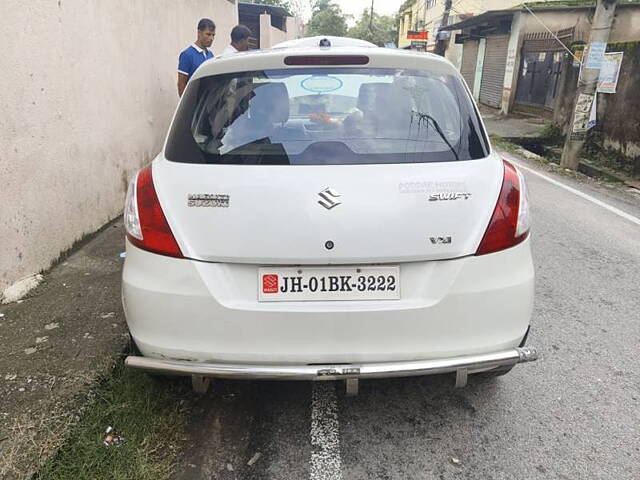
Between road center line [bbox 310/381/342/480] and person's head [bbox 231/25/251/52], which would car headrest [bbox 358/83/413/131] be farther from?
person's head [bbox 231/25/251/52]

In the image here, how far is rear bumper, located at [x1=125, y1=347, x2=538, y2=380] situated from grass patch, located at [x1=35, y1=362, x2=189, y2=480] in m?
0.44

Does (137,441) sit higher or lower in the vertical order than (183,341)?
lower

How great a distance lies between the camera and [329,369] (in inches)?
86.0

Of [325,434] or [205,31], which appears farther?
[205,31]

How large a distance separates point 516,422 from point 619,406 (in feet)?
1.97

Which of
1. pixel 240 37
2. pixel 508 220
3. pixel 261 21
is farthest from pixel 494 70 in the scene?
pixel 508 220

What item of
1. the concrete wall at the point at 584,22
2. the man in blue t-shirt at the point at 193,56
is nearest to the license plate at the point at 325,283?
the man in blue t-shirt at the point at 193,56

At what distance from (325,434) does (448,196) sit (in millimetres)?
1269

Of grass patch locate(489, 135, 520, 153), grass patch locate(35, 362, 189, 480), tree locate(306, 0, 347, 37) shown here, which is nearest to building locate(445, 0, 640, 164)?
grass patch locate(489, 135, 520, 153)

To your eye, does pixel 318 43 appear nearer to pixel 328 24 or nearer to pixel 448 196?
pixel 448 196

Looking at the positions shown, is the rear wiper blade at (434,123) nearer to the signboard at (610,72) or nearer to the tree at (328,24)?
the signboard at (610,72)

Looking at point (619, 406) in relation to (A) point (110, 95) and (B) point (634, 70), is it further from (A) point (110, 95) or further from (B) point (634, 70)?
(B) point (634, 70)

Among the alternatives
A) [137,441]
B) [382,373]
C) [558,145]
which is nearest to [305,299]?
[382,373]

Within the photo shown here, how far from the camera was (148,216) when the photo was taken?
90.0 inches
